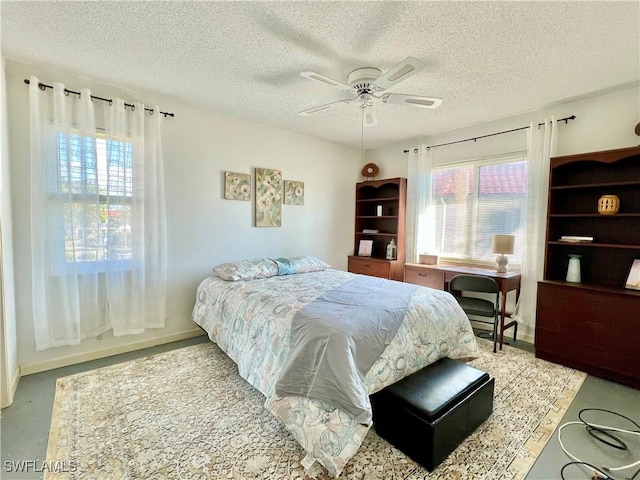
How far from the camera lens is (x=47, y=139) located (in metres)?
2.35

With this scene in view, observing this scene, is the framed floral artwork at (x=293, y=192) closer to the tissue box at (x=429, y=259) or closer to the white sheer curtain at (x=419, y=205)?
the white sheer curtain at (x=419, y=205)

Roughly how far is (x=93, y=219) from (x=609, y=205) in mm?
4524

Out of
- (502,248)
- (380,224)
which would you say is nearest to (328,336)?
(502,248)

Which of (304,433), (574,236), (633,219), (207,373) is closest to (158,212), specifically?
(207,373)

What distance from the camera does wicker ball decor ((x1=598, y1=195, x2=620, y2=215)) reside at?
2549 mm

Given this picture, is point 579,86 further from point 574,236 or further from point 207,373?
point 207,373

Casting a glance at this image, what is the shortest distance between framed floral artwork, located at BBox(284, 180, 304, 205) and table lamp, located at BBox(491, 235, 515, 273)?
8.04 feet

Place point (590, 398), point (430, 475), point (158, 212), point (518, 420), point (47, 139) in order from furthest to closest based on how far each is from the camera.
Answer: point (158, 212)
point (47, 139)
point (590, 398)
point (518, 420)
point (430, 475)

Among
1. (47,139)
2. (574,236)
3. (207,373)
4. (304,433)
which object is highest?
(47,139)

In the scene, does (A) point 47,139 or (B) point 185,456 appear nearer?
(B) point 185,456

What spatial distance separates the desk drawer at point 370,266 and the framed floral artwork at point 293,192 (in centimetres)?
130

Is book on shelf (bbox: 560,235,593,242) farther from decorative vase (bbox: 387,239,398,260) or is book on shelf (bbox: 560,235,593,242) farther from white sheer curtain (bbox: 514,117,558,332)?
decorative vase (bbox: 387,239,398,260)

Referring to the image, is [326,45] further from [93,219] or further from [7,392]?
[7,392]

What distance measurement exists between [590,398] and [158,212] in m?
3.95
